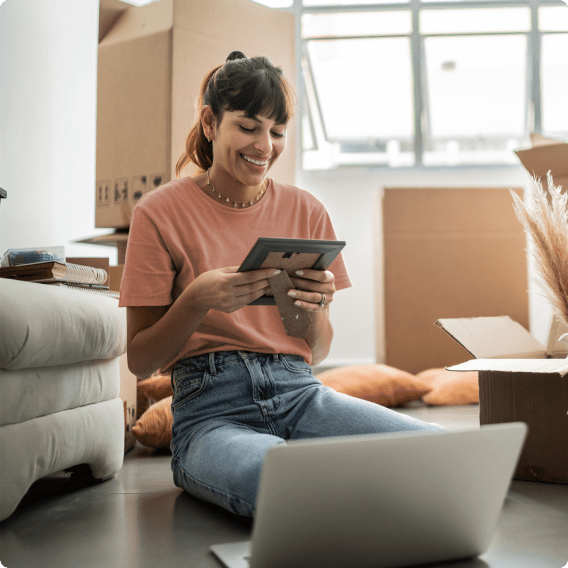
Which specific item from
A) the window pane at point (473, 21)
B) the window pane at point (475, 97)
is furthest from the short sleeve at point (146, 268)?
the window pane at point (473, 21)

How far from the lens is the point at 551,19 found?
3250 millimetres

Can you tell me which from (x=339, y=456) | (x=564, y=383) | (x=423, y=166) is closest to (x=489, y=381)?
(x=564, y=383)

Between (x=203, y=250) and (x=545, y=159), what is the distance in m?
1.01

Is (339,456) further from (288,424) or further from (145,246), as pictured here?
(145,246)

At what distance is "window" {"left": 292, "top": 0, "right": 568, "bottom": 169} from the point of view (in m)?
3.24

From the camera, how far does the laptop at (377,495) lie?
60cm

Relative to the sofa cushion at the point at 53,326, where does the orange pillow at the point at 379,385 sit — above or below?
below

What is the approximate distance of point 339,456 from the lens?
0.61 meters

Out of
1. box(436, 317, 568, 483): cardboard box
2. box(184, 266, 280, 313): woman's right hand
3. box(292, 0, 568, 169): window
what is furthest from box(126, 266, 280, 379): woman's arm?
box(292, 0, 568, 169): window

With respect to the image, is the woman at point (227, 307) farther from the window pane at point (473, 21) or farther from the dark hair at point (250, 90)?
the window pane at point (473, 21)

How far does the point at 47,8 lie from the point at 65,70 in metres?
0.24

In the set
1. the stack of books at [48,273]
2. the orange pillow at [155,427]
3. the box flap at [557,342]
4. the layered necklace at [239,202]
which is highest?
the layered necklace at [239,202]

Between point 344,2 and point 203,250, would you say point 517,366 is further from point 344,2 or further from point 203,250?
point 344,2

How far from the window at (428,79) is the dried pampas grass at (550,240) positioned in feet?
6.69
